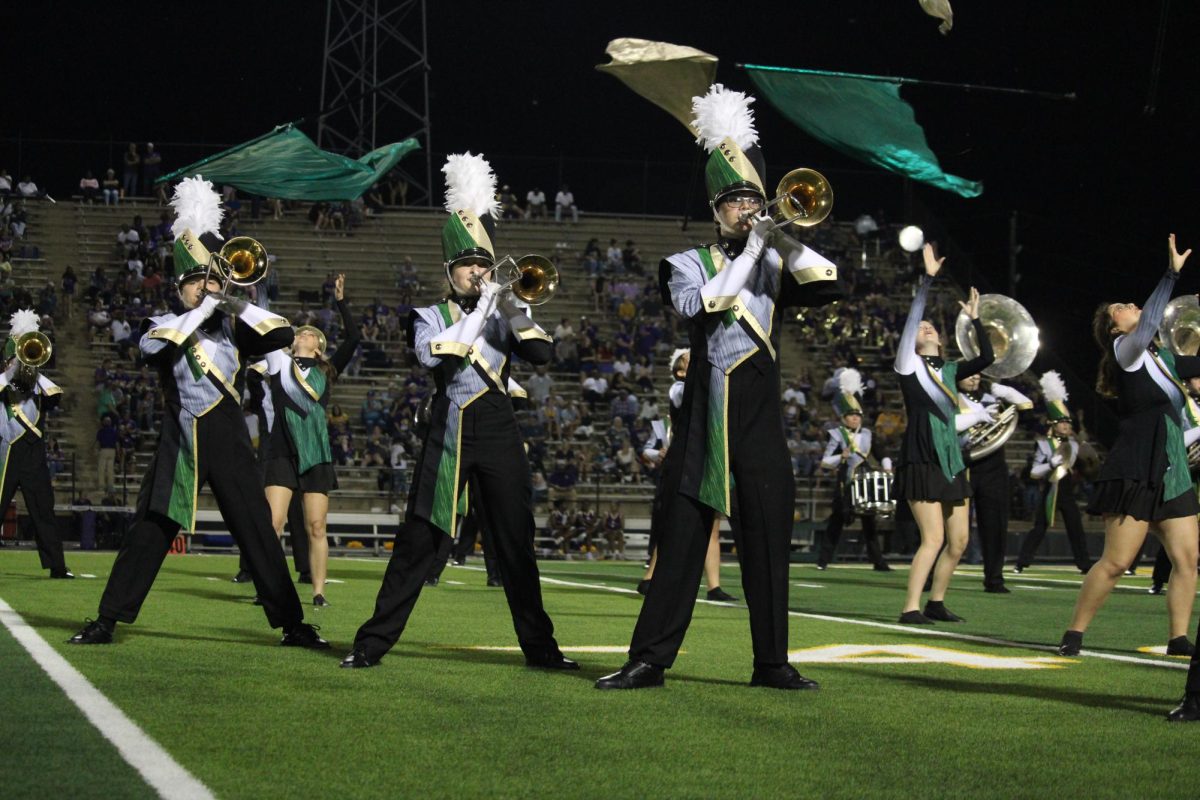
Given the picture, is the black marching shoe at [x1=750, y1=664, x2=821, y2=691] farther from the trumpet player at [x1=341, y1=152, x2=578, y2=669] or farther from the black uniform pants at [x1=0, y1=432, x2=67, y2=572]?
the black uniform pants at [x1=0, y1=432, x2=67, y2=572]

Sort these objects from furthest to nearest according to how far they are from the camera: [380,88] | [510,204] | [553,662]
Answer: [380,88], [510,204], [553,662]

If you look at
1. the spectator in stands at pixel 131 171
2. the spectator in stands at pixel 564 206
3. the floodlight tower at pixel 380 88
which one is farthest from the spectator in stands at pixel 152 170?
the spectator in stands at pixel 564 206

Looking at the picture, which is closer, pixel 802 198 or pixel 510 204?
pixel 802 198

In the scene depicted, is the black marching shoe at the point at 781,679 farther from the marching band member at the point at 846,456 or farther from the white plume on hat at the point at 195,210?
the marching band member at the point at 846,456

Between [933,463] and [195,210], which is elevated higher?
[195,210]

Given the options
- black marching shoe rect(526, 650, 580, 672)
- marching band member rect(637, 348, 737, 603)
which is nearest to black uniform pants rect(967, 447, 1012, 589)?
marching band member rect(637, 348, 737, 603)

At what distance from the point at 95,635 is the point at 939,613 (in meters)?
5.87

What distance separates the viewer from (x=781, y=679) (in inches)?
256

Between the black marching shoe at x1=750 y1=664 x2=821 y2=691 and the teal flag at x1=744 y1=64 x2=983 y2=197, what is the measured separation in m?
11.6

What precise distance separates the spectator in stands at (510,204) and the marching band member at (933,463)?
28.5 meters

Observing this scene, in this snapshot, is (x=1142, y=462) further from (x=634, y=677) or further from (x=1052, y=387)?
A: (x=1052, y=387)

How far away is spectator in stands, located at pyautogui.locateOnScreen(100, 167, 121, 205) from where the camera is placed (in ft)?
126

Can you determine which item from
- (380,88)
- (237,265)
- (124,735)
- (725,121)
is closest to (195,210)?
Result: (237,265)

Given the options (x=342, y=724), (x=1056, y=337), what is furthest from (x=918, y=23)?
(x=342, y=724)
